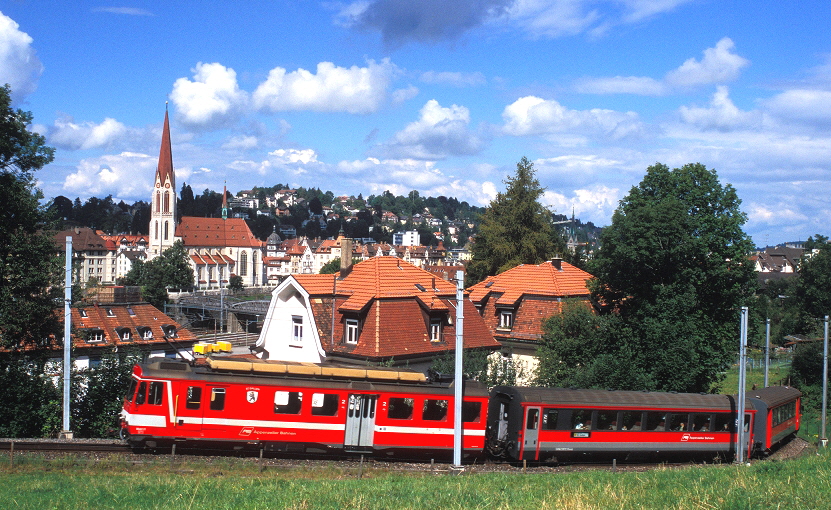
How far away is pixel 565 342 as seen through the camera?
30453mm

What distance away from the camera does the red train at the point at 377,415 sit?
64.6ft

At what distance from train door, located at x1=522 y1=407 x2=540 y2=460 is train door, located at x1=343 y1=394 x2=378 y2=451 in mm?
4656

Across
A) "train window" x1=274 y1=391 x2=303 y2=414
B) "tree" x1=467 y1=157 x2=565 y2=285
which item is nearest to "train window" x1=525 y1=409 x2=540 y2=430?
"train window" x1=274 y1=391 x2=303 y2=414

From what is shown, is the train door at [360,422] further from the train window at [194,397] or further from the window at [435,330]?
the window at [435,330]

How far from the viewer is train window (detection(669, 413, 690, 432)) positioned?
78.8 feet

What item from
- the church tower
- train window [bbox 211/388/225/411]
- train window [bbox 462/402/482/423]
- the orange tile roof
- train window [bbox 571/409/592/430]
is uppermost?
the church tower

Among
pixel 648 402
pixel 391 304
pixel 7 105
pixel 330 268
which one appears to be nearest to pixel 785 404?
pixel 648 402

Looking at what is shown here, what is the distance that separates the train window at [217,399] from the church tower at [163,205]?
168 metres

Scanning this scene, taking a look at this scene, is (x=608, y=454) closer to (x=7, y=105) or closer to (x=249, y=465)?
(x=249, y=465)

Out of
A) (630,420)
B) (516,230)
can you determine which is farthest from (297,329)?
(516,230)

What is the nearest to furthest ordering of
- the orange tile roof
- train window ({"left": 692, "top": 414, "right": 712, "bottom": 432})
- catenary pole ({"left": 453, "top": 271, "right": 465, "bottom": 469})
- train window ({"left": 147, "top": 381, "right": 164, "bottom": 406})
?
catenary pole ({"left": 453, "top": 271, "right": 465, "bottom": 469}) → train window ({"left": 147, "top": 381, "right": 164, "bottom": 406}) → train window ({"left": 692, "top": 414, "right": 712, "bottom": 432}) → the orange tile roof

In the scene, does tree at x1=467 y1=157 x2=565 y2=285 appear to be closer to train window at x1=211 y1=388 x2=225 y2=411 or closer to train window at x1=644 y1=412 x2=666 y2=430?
train window at x1=644 y1=412 x2=666 y2=430

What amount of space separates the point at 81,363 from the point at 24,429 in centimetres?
2049

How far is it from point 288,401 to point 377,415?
2547mm
